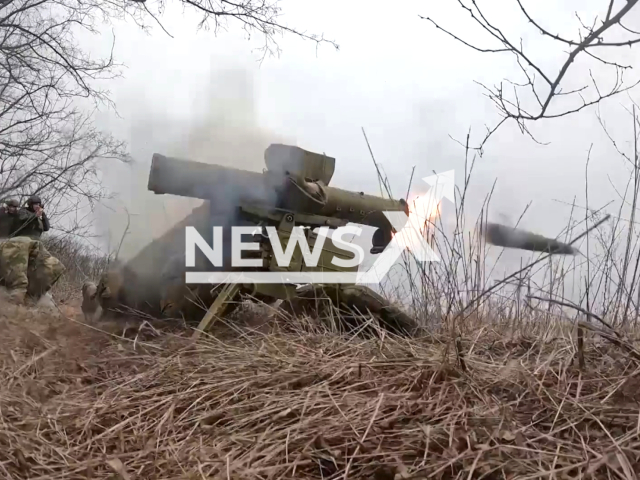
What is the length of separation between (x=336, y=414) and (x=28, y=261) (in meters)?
5.54

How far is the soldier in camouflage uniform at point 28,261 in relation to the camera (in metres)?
6.11

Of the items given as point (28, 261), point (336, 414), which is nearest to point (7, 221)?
point (28, 261)

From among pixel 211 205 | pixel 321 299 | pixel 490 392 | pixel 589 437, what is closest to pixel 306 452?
pixel 490 392

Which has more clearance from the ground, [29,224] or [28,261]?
[29,224]

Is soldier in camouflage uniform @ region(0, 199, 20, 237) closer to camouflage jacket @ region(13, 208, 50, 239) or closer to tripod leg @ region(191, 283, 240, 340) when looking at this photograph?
camouflage jacket @ region(13, 208, 50, 239)

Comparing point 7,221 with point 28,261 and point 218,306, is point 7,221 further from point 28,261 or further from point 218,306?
point 218,306

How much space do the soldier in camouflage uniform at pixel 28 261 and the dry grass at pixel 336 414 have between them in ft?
12.7

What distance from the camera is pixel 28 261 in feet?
21.1

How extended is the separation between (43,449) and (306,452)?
0.77 meters

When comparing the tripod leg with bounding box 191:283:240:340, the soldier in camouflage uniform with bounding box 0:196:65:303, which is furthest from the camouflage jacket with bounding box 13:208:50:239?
the tripod leg with bounding box 191:283:240:340

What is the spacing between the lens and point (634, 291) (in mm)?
2672

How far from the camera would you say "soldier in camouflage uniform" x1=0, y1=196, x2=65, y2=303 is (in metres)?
6.11

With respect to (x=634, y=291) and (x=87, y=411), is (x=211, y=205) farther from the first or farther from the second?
(x=634, y=291)

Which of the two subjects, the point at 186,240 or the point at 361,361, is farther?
the point at 186,240
